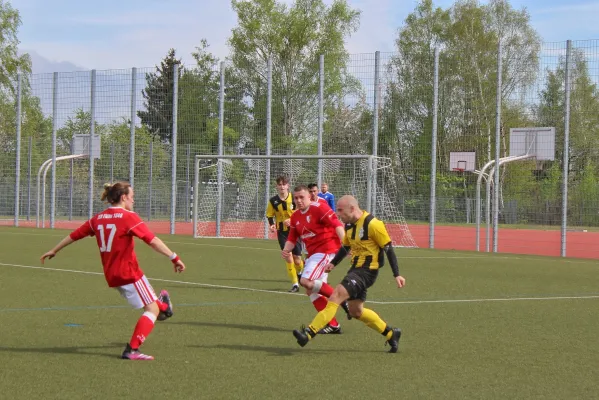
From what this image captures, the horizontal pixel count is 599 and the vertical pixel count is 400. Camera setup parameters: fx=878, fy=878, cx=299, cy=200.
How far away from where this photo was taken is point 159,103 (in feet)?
107

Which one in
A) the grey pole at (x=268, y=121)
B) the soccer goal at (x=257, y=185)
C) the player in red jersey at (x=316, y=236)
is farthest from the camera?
the grey pole at (x=268, y=121)

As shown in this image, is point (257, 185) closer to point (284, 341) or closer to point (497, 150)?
point (497, 150)

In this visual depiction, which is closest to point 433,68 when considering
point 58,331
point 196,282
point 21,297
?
point 196,282

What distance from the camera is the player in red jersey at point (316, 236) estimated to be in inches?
403

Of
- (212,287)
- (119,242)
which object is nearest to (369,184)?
(212,287)

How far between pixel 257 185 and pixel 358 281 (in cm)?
2190

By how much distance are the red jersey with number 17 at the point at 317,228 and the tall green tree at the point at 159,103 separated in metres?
21.7

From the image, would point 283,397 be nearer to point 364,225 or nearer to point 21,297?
point 364,225

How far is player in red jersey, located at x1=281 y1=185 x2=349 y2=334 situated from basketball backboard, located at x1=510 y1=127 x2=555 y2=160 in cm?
1512

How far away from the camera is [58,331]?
31.7 feet

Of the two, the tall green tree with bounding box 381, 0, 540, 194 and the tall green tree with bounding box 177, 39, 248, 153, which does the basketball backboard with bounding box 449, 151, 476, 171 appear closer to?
the tall green tree with bounding box 381, 0, 540, 194

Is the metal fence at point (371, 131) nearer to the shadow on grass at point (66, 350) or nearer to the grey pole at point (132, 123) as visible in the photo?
the grey pole at point (132, 123)

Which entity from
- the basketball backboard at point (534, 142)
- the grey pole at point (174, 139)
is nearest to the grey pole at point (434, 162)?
the basketball backboard at point (534, 142)

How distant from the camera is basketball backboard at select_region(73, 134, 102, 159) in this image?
34062mm
